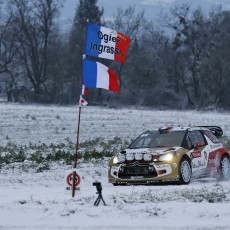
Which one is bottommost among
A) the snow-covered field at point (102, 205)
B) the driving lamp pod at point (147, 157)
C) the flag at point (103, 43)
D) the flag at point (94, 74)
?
the snow-covered field at point (102, 205)

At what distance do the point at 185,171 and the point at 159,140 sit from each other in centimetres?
141

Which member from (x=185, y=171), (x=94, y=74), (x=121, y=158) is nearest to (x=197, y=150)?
(x=185, y=171)

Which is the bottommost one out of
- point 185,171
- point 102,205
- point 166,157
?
point 102,205

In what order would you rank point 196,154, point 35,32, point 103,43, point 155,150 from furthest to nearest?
point 35,32, point 196,154, point 155,150, point 103,43

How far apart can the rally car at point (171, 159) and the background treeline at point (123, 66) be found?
142 feet

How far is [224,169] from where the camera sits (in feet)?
52.9

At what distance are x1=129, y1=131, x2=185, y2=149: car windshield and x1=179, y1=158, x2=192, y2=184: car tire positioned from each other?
70cm

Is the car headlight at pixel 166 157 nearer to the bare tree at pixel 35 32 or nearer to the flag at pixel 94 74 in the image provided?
the flag at pixel 94 74

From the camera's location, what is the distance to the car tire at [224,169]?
15987 millimetres

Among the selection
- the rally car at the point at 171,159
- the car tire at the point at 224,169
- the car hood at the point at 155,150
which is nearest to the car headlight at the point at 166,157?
the rally car at the point at 171,159

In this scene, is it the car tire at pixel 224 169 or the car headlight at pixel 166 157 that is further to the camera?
the car tire at pixel 224 169

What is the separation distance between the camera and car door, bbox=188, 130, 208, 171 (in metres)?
14.9

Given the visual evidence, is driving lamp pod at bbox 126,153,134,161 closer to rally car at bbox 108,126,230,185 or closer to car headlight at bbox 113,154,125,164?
rally car at bbox 108,126,230,185

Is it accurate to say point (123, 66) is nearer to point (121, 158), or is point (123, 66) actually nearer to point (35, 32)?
point (35, 32)
